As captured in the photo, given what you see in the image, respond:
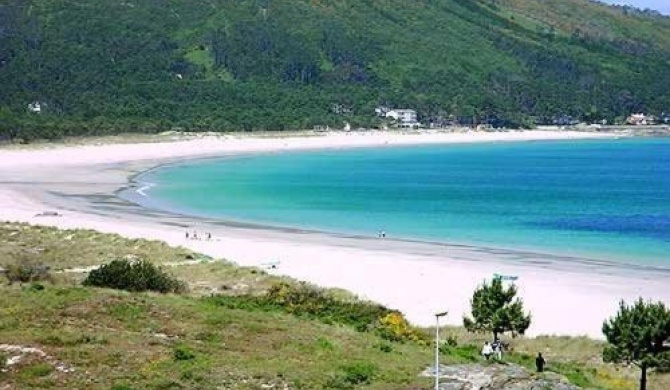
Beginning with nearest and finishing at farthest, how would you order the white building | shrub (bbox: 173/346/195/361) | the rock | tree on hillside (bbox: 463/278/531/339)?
the rock, shrub (bbox: 173/346/195/361), tree on hillside (bbox: 463/278/531/339), the white building

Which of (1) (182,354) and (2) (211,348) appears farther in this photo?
(2) (211,348)

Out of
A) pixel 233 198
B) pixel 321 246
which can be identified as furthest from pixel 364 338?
pixel 233 198

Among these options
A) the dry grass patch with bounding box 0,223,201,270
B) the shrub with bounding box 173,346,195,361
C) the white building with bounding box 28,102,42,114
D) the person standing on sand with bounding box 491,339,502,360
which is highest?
the white building with bounding box 28,102,42,114

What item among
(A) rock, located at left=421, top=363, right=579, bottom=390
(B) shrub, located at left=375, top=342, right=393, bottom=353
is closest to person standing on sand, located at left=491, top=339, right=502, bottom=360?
(B) shrub, located at left=375, top=342, right=393, bottom=353

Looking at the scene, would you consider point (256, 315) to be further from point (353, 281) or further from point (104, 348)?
point (353, 281)

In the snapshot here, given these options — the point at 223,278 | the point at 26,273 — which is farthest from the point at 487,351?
the point at 223,278

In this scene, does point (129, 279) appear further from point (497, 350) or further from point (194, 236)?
point (194, 236)

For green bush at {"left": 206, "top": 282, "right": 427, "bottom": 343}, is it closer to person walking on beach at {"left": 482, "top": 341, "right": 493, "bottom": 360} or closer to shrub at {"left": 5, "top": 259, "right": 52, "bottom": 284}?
person walking on beach at {"left": 482, "top": 341, "right": 493, "bottom": 360}

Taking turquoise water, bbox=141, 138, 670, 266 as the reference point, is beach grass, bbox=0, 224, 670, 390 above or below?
above
